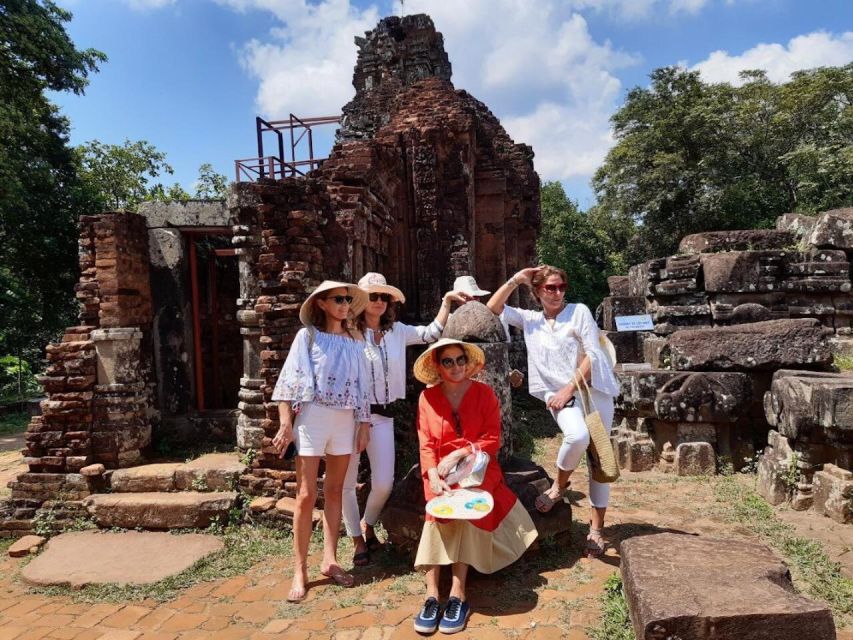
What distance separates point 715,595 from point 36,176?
1719 cm

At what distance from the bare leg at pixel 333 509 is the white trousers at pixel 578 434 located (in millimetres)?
1534

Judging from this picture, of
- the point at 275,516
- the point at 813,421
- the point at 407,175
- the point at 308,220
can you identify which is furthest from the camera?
the point at 407,175

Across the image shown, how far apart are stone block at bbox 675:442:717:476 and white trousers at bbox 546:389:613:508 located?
8.35 feet

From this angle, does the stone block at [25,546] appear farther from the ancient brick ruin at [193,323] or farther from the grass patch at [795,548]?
the grass patch at [795,548]

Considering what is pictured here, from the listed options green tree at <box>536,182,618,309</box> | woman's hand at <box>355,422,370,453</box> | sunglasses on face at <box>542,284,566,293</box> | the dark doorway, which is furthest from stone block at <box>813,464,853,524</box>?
green tree at <box>536,182,618,309</box>

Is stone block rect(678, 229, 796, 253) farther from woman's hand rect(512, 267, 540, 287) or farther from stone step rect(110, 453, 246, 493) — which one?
stone step rect(110, 453, 246, 493)

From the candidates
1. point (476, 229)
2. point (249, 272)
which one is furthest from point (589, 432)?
point (476, 229)

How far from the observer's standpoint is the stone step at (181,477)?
19.9 ft

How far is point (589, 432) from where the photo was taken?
147 inches

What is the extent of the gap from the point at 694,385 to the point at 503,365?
2680 mm

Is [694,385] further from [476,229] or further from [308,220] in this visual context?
[476,229]

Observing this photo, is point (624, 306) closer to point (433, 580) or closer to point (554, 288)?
point (554, 288)

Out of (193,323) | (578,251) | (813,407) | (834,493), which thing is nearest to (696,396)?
(813,407)

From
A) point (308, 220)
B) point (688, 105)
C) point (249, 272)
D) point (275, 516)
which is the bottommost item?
point (275, 516)
